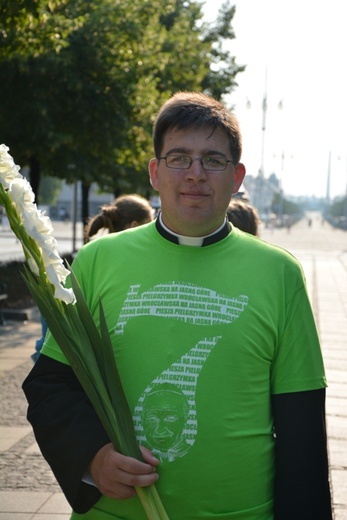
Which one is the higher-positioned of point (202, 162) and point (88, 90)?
point (88, 90)

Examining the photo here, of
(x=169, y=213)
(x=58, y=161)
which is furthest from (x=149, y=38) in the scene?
(x=169, y=213)

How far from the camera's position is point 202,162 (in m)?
2.21

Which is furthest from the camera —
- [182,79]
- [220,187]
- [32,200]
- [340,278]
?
[340,278]

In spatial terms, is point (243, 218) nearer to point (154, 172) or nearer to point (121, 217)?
point (121, 217)

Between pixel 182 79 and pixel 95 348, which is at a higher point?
pixel 182 79

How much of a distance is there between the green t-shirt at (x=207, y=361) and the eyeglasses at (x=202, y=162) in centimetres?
21

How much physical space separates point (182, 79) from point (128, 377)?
62.5ft

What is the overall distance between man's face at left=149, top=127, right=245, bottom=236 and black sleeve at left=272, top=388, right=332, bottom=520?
494mm

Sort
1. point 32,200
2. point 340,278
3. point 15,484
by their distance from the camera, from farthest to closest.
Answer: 1. point 340,278
2. point 15,484
3. point 32,200

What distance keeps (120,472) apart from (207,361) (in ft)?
1.10

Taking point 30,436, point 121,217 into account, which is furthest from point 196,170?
point 30,436

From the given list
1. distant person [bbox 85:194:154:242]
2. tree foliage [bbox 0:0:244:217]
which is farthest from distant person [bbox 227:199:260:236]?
→ tree foliage [bbox 0:0:244:217]

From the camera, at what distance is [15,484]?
5184 mm

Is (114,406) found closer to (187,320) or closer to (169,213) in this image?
(187,320)
